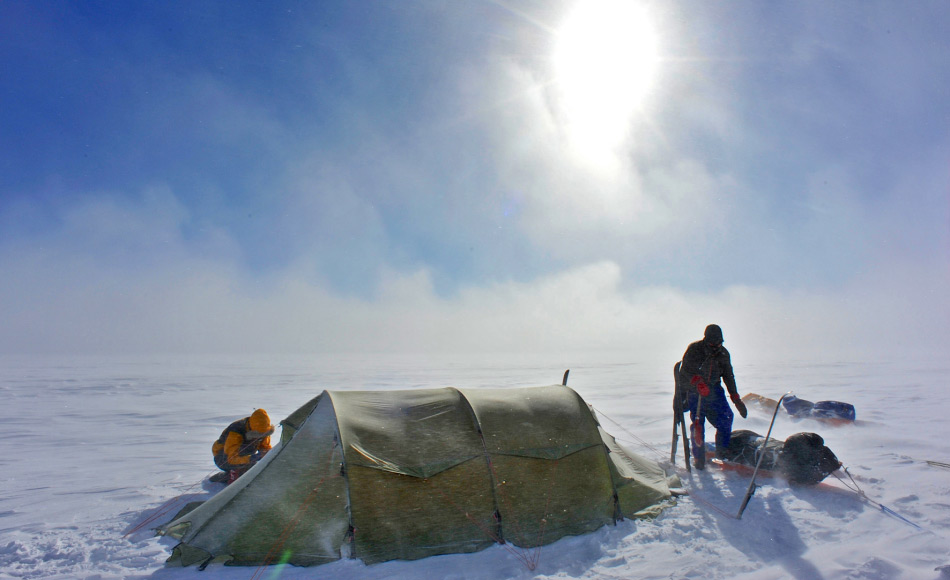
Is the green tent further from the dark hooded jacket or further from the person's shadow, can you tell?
the dark hooded jacket

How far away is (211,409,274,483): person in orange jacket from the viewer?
273 inches

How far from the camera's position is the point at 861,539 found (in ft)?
15.9

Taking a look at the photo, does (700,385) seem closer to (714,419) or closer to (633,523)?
(714,419)

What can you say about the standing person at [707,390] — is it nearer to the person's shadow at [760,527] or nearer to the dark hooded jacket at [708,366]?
the dark hooded jacket at [708,366]

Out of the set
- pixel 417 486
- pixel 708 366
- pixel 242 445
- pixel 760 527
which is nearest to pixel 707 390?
pixel 708 366

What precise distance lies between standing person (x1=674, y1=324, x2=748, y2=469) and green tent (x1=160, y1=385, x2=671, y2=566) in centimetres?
194

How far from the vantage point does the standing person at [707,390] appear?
755 centimetres

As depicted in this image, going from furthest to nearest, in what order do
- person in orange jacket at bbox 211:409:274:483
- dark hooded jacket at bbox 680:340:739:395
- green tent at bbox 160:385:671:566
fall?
dark hooded jacket at bbox 680:340:739:395
person in orange jacket at bbox 211:409:274:483
green tent at bbox 160:385:671:566

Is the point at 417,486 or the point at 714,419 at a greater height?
the point at 714,419

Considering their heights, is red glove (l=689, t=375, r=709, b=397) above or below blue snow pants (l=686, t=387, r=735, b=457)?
above

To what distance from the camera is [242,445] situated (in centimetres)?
704

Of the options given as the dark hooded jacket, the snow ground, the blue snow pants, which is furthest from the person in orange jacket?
the dark hooded jacket

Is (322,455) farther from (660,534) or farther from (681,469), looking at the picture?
(681,469)

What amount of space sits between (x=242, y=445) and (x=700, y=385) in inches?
294
